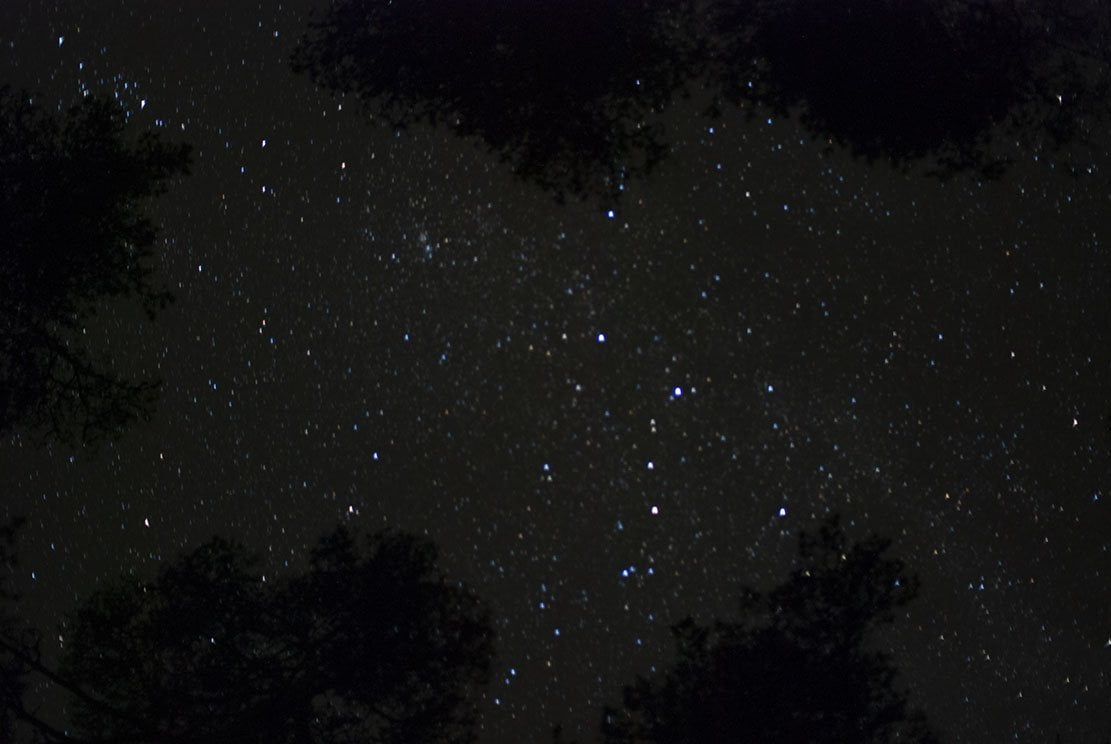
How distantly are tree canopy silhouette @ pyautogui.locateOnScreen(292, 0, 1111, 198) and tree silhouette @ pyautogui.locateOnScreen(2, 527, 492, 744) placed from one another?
1.88 ft

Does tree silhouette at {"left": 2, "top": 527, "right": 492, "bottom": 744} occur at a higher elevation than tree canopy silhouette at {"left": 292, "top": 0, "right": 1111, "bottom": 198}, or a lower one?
lower

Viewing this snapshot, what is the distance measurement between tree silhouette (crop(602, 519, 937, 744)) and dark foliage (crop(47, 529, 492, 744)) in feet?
0.80

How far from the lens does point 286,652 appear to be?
152cm

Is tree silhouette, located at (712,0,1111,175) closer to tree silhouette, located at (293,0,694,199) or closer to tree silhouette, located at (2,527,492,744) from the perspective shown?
tree silhouette, located at (293,0,694,199)

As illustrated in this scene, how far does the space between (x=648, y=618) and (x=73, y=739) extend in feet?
2.75

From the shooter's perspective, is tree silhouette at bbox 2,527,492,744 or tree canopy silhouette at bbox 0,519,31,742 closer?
tree silhouette at bbox 2,527,492,744

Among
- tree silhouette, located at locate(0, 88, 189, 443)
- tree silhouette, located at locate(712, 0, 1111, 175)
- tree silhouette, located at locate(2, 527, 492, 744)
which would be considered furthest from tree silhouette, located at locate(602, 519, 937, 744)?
tree silhouette, located at locate(0, 88, 189, 443)

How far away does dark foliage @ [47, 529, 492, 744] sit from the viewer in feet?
4.83

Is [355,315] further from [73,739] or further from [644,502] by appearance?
[73,739]

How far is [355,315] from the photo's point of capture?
1.51 m

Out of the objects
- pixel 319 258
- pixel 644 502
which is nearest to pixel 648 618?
pixel 644 502

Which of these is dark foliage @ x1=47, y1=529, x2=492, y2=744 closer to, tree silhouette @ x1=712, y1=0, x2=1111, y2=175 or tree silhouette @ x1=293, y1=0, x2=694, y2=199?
tree silhouette @ x1=293, y1=0, x2=694, y2=199

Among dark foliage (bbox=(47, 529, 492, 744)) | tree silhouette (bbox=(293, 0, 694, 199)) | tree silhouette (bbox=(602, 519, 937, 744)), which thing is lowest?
tree silhouette (bbox=(602, 519, 937, 744))

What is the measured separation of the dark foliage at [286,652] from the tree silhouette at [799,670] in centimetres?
24
